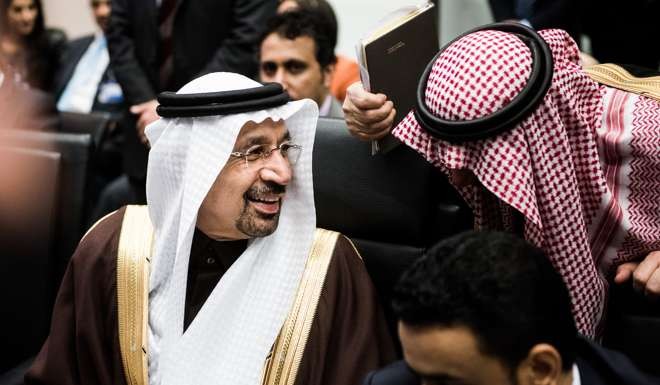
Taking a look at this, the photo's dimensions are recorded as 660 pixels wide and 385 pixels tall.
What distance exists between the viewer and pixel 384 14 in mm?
4758

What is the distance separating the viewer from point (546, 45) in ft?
6.51

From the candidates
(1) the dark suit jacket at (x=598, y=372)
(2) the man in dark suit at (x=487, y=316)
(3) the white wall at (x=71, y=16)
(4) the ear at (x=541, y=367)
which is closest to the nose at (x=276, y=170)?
(1) the dark suit jacket at (x=598, y=372)

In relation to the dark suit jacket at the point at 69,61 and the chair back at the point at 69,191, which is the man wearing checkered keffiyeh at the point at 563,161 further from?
the dark suit jacket at the point at 69,61

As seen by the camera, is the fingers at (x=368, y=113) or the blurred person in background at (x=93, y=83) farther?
the blurred person in background at (x=93, y=83)

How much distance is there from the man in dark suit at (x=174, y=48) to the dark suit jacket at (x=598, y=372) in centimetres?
219

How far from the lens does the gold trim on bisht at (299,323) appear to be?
2.23 m

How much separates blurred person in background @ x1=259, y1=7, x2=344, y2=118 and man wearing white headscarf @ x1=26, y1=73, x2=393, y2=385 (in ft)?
3.90

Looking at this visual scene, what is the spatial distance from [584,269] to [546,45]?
477 millimetres

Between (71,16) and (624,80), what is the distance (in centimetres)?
544

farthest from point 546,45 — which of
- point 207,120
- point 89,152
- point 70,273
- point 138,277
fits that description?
point 89,152

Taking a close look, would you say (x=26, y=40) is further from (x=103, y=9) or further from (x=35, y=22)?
(x=103, y=9)

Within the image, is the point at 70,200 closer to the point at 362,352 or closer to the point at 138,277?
the point at 138,277

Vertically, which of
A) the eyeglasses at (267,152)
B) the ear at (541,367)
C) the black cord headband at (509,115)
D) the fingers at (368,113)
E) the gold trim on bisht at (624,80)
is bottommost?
the ear at (541,367)

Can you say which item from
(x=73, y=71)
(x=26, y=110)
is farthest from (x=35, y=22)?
(x=26, y=110)
